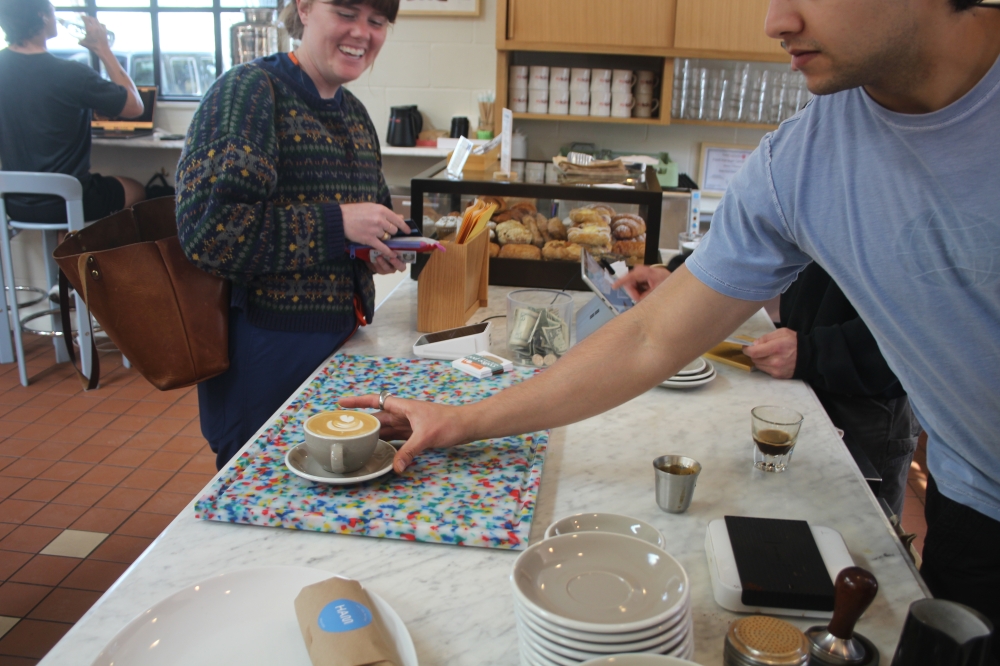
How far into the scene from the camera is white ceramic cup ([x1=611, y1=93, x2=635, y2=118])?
426 cm

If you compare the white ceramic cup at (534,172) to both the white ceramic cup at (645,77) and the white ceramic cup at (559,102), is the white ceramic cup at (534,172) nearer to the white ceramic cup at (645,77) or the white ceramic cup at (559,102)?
the white ceramic cup at (559,102)

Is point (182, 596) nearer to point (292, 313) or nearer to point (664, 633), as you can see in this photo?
point (664, 633)

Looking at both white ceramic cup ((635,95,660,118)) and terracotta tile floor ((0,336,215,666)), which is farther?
white ceramic cup ((635,95,660,118))

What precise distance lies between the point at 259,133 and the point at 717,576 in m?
1.17

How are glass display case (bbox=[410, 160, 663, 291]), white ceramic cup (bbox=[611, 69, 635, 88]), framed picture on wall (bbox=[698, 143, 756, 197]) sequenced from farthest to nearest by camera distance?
framed picture on wall (bbox=[698, 143, 756, 197]), white ceramic cup (bbox=[611, 69, 635, 88]), glass display case (bbox=[410, 160, 663, 291])

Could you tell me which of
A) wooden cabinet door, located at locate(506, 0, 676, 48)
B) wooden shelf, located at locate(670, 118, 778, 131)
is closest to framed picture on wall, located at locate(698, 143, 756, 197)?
wooden shelf, located at locate(670, 118, 778, 131)

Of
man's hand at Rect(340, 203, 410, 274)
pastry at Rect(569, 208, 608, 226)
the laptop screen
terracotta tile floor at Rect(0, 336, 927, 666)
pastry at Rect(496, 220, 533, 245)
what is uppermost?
the laptop screen

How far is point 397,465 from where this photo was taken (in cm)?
111

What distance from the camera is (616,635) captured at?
0.67m

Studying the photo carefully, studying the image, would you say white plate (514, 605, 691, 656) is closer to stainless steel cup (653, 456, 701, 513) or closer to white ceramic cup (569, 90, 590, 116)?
stainless steel cup (653, 456, 701, 513)

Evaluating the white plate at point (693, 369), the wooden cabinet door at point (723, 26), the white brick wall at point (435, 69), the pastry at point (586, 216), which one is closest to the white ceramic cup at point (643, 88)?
the wooden cabinet door at point (723, 26)

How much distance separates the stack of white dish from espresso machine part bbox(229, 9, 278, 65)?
3910 mm

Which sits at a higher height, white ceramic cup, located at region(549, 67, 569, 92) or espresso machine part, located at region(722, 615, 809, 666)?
white ceramic cup, located at region(549, 67, 569, 92)

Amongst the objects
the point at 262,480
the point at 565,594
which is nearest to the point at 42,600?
the point at 262,480
